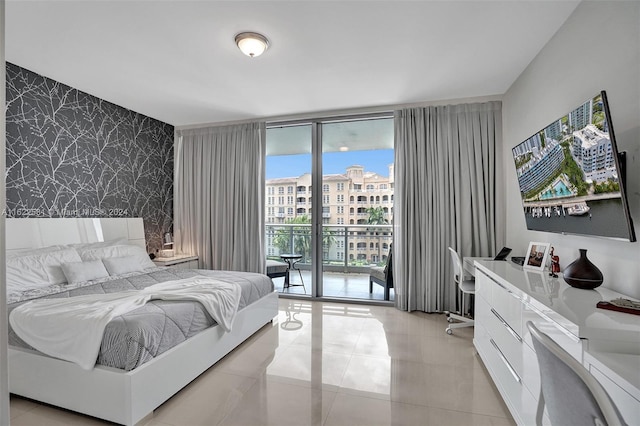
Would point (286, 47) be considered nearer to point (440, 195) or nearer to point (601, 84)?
point (601, 84)

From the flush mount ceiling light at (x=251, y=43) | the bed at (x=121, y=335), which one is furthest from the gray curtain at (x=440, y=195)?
the flush mount ceiling light at (x=251, y=43)

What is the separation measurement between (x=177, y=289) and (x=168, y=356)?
2.35ft

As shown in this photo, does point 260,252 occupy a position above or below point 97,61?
below

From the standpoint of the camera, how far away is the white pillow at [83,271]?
3.01 metres

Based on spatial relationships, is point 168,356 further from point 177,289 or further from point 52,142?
point 52,142

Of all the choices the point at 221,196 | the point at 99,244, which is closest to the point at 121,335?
the point at 99,244

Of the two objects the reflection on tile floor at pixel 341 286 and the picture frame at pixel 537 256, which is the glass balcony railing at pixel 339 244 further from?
the picture frame at pixel 537 256

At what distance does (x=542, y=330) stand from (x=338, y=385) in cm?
144

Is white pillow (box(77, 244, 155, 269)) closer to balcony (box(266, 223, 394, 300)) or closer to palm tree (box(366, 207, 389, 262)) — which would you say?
balcony (box(266, 223, 394, 300))

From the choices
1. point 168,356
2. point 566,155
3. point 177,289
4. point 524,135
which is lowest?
point 168,356

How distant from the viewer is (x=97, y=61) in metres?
3.04

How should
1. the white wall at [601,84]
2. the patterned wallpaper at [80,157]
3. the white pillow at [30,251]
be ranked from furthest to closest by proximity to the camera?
the patterned wallpaper at [80,157]
the white pillow at [30,251]
the white wall at [601,84]

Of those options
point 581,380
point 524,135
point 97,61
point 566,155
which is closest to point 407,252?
point 524,135

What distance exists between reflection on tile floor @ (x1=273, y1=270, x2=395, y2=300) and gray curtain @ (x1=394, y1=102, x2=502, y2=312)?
71 cm
